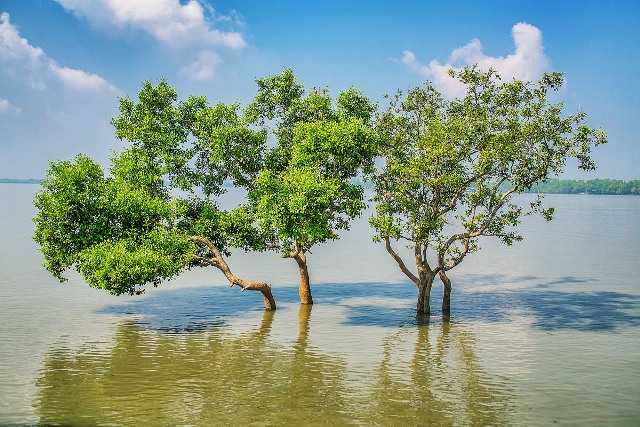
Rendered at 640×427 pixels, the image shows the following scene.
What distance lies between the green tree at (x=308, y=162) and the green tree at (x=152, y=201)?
219 centimetres

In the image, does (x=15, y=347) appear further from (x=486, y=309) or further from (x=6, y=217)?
(x=6, y=217)

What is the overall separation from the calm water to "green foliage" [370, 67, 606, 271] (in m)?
6.72

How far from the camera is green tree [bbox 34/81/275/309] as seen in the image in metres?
37.9

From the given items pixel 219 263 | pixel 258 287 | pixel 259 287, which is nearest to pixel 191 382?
pixel 219 263

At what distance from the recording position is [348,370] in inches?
1288

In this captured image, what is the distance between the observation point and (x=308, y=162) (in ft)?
128

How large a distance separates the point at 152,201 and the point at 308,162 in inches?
363

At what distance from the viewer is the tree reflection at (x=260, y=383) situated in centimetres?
2575

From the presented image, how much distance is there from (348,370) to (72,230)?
692 inches

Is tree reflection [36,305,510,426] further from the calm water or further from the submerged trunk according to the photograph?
the submerged trunk

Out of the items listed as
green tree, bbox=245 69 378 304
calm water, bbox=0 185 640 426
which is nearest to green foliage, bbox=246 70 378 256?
green tree, bbox=245 69 378 304

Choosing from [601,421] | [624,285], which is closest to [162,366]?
[601,421]

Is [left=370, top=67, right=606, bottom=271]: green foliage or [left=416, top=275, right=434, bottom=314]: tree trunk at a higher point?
[left=370, top=67, right=606, bottom=271]: green foliage

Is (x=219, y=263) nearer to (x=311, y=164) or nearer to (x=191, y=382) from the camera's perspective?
(x=311, y=164)
